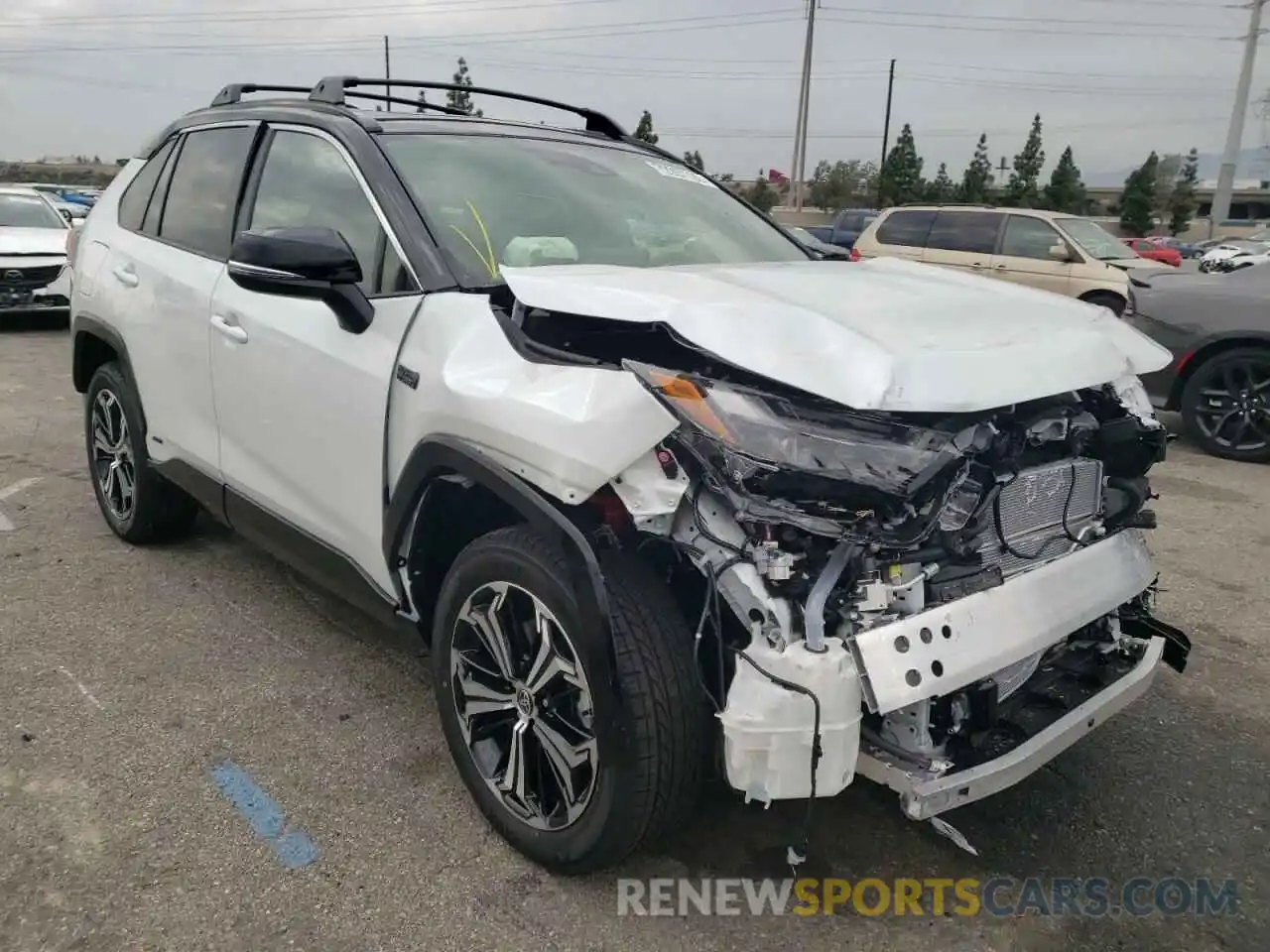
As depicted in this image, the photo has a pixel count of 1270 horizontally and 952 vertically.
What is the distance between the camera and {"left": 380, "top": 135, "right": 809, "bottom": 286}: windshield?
299cm

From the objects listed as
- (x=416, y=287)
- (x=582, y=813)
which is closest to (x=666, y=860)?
(x=582, y=813)

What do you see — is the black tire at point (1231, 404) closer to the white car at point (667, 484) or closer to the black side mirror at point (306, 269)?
the white car at point (667, 484)

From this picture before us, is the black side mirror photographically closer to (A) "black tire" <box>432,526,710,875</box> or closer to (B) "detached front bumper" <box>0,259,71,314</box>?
(A) "black tire" <box>432,526,710,875</box>

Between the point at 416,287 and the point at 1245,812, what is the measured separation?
2.76m

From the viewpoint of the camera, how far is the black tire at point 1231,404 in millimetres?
6984

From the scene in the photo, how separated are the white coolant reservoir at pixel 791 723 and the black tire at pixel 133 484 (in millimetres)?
3123

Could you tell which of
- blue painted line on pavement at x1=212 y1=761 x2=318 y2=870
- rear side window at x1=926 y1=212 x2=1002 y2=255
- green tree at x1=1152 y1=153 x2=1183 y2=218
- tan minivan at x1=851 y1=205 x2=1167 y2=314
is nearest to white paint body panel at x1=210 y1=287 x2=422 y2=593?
blue painted line on pavement at x1=212 y1=761 x2=318 y2=870

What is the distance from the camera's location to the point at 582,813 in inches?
93.1

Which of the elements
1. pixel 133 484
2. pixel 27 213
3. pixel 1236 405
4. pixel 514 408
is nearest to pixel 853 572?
pixel 514 408

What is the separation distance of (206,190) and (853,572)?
3.11m

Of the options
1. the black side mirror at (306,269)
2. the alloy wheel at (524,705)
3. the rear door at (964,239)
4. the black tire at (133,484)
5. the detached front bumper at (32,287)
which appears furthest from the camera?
the rear door at (964,239)

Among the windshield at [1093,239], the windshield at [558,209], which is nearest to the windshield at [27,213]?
the windshield at [558,209]

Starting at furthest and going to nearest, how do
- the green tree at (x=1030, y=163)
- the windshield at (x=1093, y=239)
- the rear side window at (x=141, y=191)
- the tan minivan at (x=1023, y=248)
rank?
the green tree at (x=1030, y=163) → the windshield at (x=1093, y=239) → the tan minivan at (x=1023, y=248) → the rear side window at (x=141, y=191)

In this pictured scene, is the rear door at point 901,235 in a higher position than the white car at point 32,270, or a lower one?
higher
